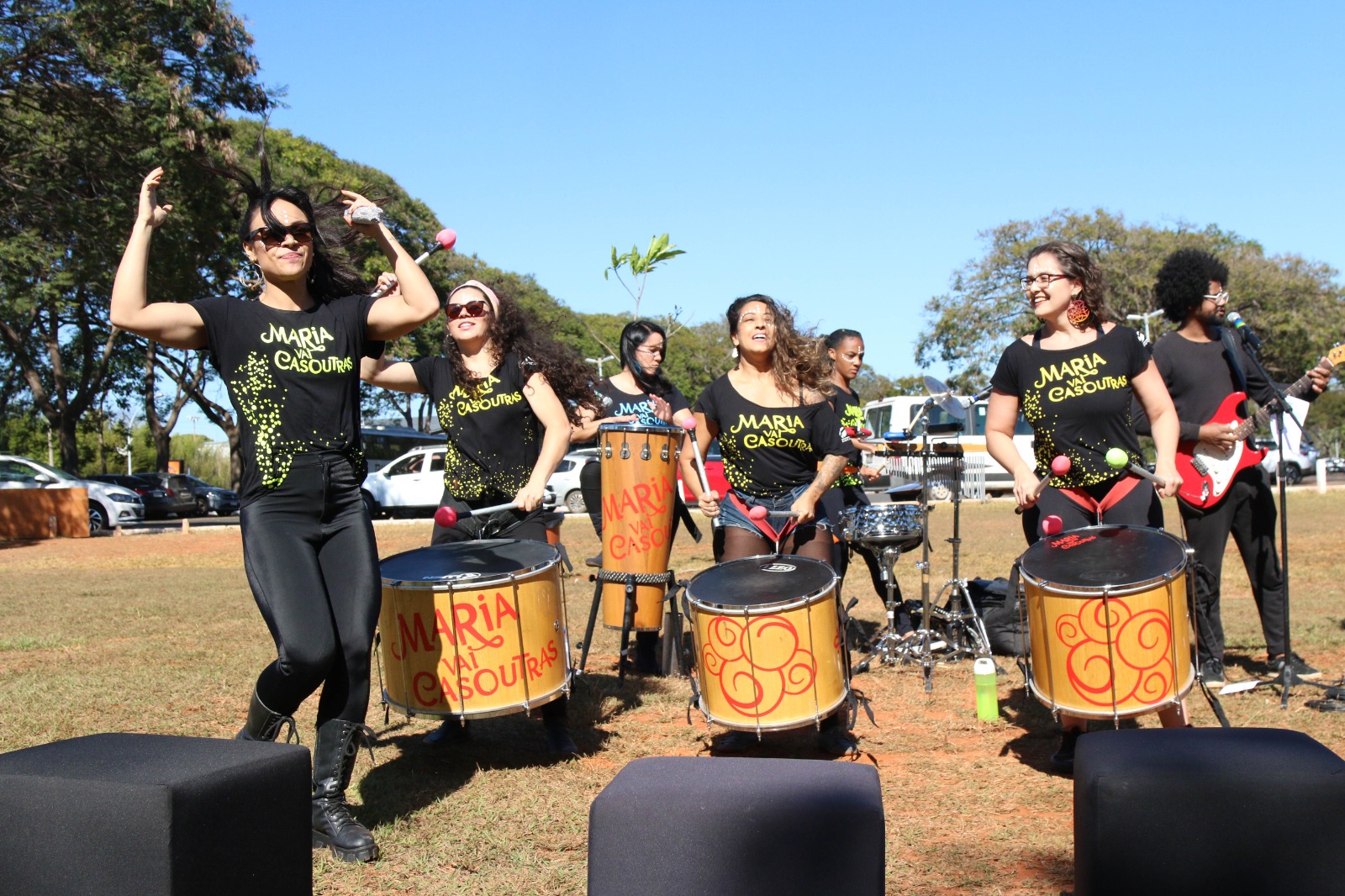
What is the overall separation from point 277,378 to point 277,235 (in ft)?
1.62

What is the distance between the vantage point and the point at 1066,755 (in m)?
4.76

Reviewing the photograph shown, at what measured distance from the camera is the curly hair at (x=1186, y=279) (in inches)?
244

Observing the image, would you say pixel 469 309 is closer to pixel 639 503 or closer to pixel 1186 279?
pixel 639 503

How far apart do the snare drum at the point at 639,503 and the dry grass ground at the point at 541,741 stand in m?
0.63

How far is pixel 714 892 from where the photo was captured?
7.30ft

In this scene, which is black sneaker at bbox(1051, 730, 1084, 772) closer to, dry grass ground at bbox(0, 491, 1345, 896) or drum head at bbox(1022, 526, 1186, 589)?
dry grass ground at bbox(0, 491, 1345, 896)

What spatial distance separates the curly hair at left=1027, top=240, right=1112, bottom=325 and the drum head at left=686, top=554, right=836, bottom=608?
1.66 metres

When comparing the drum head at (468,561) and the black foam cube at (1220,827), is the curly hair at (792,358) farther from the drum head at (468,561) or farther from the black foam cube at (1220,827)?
the black foam cube at (1220,827)

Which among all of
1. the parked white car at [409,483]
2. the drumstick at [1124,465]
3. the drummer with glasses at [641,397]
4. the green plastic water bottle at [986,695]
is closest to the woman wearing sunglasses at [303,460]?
the drumstick at [1124,465]

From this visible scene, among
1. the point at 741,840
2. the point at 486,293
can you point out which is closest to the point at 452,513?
the point at 486,293

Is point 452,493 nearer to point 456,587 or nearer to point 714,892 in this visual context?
point 456,587

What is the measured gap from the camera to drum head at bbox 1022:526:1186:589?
4.22 metres

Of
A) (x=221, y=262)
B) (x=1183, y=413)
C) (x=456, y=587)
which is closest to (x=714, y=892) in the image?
(x=456, y=587)

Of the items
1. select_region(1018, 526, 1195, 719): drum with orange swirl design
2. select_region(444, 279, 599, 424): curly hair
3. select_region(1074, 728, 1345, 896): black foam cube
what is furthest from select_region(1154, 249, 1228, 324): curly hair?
select_region(1074, 728, 1345, 896): black foam cube
